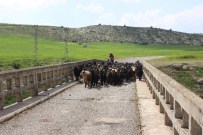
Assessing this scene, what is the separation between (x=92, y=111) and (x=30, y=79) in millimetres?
4241

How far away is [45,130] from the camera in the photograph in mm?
9930

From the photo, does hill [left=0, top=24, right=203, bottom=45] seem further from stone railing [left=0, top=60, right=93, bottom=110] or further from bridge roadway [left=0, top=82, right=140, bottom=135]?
bridge roadway [left=0, top=82, right=140, bottom=135]

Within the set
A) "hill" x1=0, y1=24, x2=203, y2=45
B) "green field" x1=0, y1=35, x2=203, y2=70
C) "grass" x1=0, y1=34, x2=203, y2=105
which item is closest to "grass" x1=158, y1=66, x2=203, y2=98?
"grass" x1=0, y1=34, x2=203, y2=105

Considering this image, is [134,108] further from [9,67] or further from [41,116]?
[9,67]

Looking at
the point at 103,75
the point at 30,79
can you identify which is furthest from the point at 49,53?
the point at 30,79

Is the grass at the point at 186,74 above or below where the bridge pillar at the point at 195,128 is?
below

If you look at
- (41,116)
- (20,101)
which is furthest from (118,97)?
(41,116)

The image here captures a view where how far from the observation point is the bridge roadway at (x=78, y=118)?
988 cm

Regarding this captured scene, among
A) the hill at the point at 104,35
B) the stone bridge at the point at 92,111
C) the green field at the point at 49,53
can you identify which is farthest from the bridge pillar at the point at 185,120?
the hill at the point at 104,35

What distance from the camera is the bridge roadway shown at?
988cm

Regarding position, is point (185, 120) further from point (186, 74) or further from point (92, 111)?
point (186, 74)

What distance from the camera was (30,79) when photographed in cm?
1634

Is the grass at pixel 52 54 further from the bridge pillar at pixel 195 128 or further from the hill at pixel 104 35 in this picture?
the hill at pixel 104 35

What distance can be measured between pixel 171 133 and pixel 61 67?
14.3 metres
